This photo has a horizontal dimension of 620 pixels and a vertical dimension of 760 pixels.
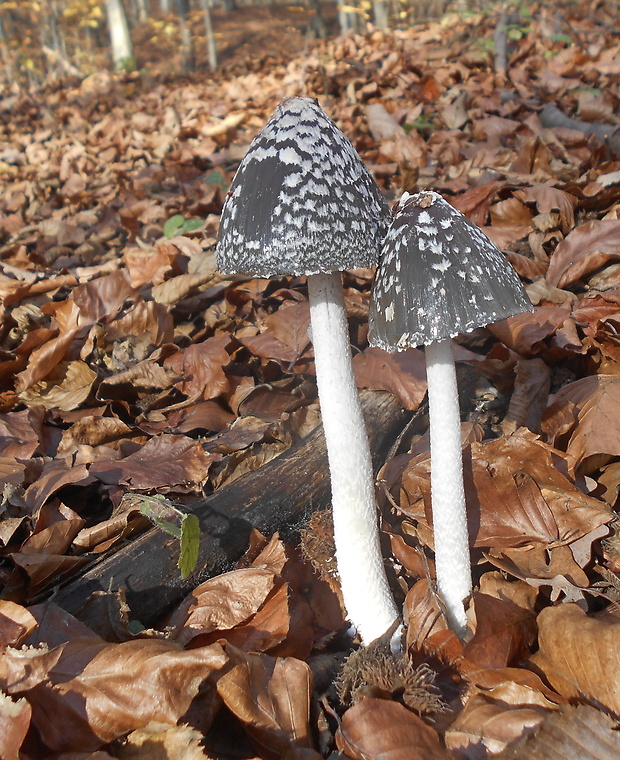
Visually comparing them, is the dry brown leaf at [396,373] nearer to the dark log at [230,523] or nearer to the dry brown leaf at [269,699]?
the dark log at [230,523]

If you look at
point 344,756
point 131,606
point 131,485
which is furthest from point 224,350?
point 344,756

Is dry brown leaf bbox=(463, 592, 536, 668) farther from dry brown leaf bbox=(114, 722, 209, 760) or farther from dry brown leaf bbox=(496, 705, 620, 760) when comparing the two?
dry brown leaf bbox=(114, 722, 209, 760)

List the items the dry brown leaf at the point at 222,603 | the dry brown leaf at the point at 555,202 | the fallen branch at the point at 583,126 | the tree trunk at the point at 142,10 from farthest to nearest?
the tree trunk at the point at 142,10 → the fallen branch at the point at 583,126 → the dry brown leaf at the point at 555,202 → the dry brown leaf at the point at 222,603

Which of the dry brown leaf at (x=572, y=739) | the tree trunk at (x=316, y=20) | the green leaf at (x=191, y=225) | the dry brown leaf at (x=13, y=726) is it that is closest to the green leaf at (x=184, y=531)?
the dry brown leaf at (x=13, y=726)

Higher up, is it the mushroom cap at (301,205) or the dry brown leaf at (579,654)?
the mushroom cap at (301,205)

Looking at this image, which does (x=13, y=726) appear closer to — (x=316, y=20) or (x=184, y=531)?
(x=184, y=531)

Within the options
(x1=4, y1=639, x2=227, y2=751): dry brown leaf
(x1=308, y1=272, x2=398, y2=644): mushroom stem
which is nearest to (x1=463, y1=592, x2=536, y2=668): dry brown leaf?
(x1=308, y1=272, x2=398, y2=644): mushroom stem

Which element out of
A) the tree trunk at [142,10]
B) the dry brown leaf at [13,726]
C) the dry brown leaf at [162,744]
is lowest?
the dry brown leaf at [162,744]
